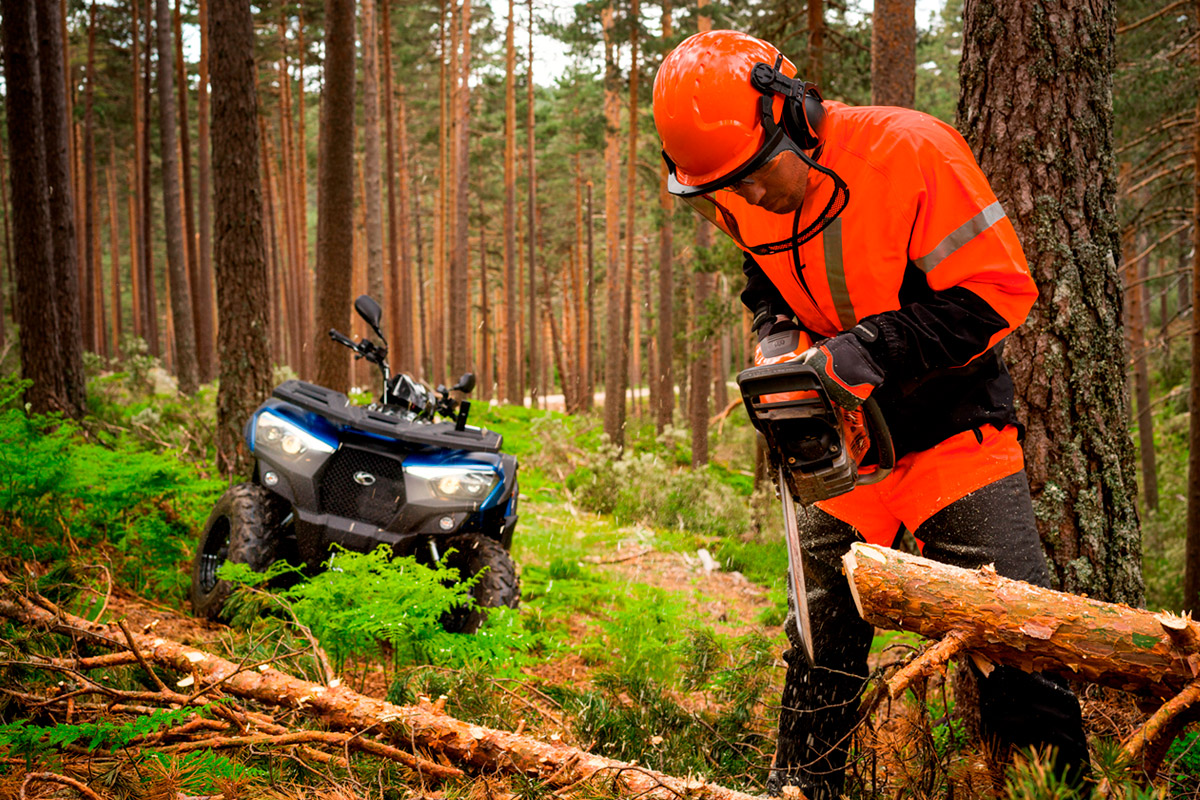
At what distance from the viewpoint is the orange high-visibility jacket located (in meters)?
2.02

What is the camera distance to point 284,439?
4.09 metres

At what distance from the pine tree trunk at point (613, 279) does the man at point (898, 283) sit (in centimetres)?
1347

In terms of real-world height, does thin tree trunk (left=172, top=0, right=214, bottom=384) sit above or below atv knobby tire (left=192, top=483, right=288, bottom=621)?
above

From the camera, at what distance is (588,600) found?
5.52m

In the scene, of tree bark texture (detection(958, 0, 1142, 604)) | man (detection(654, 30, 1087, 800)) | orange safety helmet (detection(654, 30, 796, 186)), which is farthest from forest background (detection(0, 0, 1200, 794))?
orange safety helmet (detection(654, 30, 796, 186))

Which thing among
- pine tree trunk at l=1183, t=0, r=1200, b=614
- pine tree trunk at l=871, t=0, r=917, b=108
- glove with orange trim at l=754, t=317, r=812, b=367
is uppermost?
pine tree trunk at l=871, t=0, r=917, b=108

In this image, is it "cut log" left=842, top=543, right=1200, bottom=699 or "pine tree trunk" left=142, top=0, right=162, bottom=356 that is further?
"pine tree trunk" left=142, top=0, right=162, bottom=356

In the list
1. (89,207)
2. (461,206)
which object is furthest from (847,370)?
(89,207)

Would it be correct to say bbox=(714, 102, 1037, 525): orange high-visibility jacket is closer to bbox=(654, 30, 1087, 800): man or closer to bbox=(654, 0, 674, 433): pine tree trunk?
bbox=(654, 30, 1087, 800): man

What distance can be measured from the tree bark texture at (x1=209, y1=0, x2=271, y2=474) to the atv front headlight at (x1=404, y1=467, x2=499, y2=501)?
353 cm

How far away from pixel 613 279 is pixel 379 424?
14.0m

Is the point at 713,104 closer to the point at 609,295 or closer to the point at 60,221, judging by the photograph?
the point at 60,221

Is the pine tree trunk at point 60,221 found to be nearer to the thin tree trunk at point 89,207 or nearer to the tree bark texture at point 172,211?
the tree bark texture at point 172,211

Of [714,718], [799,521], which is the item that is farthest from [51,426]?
[799,521]
